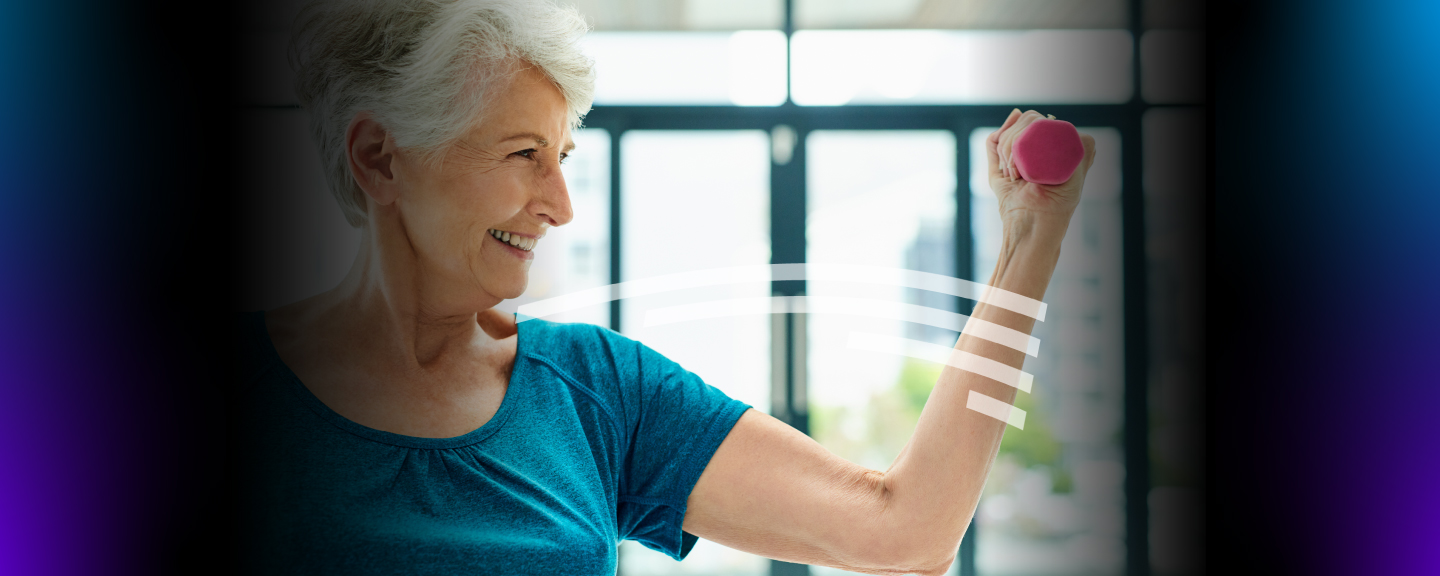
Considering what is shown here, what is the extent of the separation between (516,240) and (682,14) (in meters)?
0.28

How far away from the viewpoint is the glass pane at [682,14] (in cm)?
→ 71

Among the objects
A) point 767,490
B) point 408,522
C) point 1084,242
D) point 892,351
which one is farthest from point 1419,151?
point 408,522

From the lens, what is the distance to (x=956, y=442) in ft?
2.00

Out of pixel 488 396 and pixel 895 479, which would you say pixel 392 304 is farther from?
pixel 895 479

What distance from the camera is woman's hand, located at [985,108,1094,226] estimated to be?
0.65m

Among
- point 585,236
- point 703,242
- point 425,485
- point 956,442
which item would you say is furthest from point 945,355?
point 425,485

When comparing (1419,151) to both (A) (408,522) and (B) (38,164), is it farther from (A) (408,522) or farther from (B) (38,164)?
(B) (38,164)

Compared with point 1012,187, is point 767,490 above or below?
below

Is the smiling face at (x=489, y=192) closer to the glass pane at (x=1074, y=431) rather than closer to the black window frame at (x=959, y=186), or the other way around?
the black window frame at (x=959, y=186)

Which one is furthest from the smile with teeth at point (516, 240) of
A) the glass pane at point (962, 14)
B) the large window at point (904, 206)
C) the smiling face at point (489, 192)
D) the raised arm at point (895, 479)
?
the glass pane at point (962, 14)

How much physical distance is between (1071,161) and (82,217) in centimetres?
77

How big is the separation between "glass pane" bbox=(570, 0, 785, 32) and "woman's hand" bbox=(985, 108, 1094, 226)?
0.24 m

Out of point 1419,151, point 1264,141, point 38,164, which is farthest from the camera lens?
point 1264,141

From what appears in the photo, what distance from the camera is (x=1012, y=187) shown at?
2.20 ft
